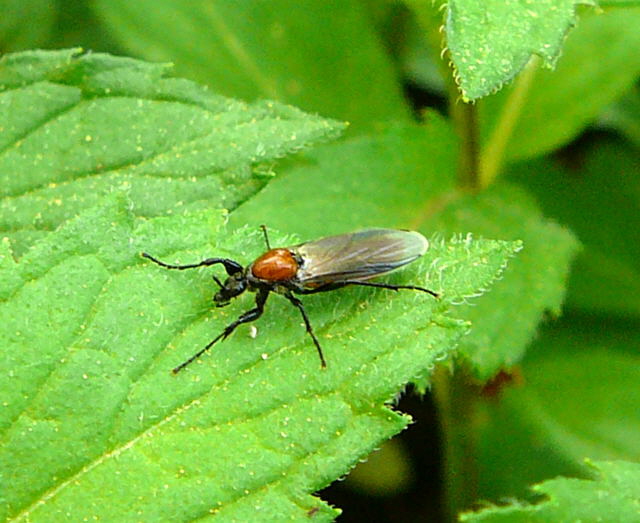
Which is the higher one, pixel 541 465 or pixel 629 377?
pixel 629 377

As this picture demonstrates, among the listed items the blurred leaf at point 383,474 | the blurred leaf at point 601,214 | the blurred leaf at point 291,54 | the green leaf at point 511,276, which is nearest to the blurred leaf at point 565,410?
the blurred leaf at point 601,214

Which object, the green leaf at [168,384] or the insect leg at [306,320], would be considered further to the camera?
the insect leg at [306,320]

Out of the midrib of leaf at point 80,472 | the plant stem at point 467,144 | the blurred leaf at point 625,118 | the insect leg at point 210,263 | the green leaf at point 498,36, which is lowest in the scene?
the midrib of leaf at point 80,472

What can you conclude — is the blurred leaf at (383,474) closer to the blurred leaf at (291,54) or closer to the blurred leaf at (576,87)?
the blurred leaf at (576,87)

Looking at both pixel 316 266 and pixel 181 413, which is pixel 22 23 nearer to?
pixel 316 266

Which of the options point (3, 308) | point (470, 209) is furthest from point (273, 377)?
point (470, 209)

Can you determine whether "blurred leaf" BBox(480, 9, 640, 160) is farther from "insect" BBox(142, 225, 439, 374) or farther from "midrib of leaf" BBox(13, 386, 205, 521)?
"midrib of leaf" BBox(13, 386, 205, 521)

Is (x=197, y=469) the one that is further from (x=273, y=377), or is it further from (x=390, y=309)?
(x=390, y=309)

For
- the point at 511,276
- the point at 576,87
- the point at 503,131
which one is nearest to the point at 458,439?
the point at 511,276
